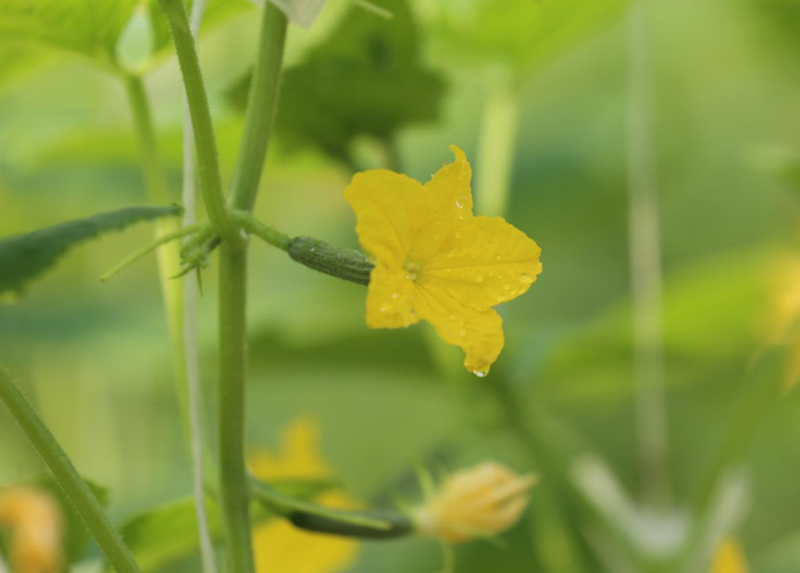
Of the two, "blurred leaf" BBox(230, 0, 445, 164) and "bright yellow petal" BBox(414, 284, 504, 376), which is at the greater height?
"blurred leaf" BBox(230, 0, 445, 164)

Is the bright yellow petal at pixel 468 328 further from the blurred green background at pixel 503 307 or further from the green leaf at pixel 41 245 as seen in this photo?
the blurred green background at pixel 503 307

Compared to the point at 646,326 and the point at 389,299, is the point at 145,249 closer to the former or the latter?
the point at 389,299

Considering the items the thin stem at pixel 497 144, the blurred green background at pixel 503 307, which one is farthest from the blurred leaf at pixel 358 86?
the thin stem at pixel 497 144

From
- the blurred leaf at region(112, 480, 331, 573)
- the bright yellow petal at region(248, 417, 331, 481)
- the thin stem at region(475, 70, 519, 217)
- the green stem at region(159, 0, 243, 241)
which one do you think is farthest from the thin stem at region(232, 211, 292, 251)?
the thin stem at region(475, 70, 519, 217)

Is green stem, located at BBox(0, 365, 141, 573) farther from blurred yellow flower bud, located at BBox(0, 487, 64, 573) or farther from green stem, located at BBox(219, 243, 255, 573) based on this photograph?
blurred yellow flower bud, located at BBox(0, 487, 64, 573)

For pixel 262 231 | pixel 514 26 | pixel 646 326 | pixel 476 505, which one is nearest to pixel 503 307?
pixel 646 326

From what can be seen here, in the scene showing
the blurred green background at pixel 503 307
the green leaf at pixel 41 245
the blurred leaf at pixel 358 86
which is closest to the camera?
the green leaf at pixel 41 245
